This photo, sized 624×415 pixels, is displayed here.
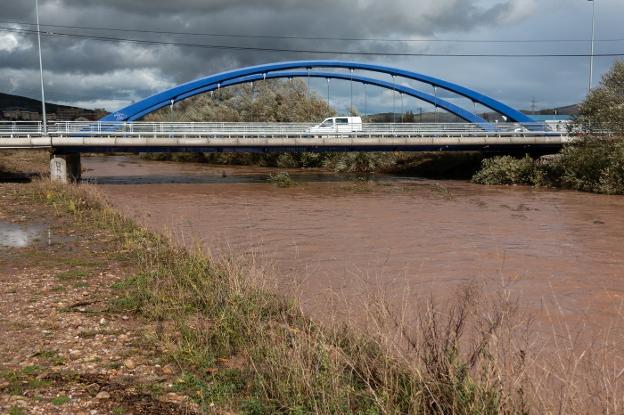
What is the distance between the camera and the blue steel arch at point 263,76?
42781 mm

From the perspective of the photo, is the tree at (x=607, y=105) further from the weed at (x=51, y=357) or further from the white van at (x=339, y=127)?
the weed at (x=51, y=357)

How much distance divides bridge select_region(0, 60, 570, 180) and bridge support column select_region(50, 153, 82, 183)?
2.5 inches

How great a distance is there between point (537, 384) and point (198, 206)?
2257cm

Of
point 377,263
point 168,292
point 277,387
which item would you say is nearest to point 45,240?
point 168,292

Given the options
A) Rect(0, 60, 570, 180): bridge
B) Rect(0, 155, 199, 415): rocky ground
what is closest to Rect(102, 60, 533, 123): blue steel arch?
Rect(0, 60, 570, 180): bridge

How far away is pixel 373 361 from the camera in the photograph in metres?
4.40

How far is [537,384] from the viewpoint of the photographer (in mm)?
3527

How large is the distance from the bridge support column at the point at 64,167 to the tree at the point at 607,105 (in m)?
32.8

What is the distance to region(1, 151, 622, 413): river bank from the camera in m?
3.74

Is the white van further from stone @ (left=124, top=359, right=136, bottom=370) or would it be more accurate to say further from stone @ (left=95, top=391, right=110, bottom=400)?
stone @ (left=95, top=391, right=110, bottom=400)

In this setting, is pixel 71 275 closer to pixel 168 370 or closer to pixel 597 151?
pixel 168 370

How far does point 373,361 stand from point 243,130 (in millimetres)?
35925

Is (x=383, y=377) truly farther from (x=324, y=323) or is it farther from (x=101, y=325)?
(x=101, y=325)

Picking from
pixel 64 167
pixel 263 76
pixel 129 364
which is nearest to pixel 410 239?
pixel 129 364
